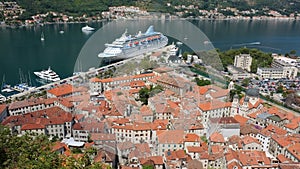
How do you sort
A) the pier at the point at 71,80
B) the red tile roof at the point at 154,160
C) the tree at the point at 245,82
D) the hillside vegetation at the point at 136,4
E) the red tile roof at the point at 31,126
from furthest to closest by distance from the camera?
the hillside vegetation at the point at 136,4 → the tree at the point at 245,82 → the pier at the point at 71,80 → the red tile roof at the point at 31,126 → the red tile roof at the point at 154,160

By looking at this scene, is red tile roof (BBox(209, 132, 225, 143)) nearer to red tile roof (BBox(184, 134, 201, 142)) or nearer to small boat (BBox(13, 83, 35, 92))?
red tile roof (BBox(184, 134, 201, 142))

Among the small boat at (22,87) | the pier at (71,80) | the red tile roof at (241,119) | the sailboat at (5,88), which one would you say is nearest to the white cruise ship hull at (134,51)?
the pier at (71,80)

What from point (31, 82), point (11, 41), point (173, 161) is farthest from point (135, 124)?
point (11, 41)

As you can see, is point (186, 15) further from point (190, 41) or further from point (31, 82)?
point (31, 82)

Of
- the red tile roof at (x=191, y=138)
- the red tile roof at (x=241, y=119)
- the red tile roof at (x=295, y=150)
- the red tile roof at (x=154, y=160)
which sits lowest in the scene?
the red tile roof at (x=154, y=160)

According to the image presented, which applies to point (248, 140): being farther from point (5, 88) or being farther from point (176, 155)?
point (5, 88)

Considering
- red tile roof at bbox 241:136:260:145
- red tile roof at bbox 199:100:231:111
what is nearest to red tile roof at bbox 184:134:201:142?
red tile roof at bbox 241:136:260:145

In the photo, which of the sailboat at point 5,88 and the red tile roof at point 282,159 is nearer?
the red tile roof at point 282,159

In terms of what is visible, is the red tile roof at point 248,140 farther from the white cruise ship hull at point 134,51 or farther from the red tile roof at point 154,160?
the white cruise ship hull at point 134,51
